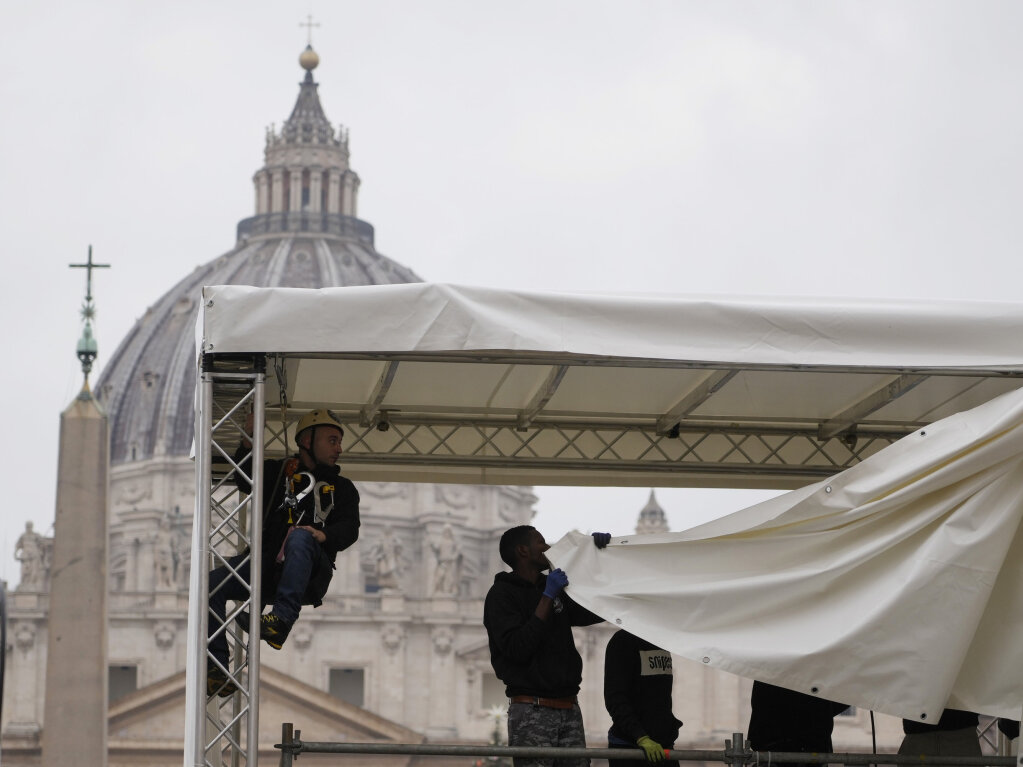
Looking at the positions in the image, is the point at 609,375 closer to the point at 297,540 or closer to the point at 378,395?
the point at 378,395

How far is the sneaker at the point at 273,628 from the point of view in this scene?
30.4 feet

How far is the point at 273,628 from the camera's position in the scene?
365 inches

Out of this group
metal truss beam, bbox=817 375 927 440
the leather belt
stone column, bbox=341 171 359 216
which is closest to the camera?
the leather belt

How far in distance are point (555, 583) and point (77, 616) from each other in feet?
52.4

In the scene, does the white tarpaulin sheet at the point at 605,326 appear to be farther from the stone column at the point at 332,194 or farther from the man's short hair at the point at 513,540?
the stone column at the point at 332,194

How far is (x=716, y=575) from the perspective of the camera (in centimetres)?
985

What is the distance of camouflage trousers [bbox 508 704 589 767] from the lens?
953 cm

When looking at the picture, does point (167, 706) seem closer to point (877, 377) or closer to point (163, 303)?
point (163, 303)

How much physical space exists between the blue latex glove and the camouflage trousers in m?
0.55

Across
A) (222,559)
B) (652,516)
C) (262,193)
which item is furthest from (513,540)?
(262,193)

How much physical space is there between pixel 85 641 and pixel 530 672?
16.0 m

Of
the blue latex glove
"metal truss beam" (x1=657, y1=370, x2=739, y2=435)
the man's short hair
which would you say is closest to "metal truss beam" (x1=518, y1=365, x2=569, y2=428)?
"metal truss beam" (x1=657, y1=370, x2=739, y2=435)

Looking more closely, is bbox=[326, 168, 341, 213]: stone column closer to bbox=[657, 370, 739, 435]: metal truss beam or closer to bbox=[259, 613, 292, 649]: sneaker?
→ bbox=[657, 370, 739, 435]: metal truss beam

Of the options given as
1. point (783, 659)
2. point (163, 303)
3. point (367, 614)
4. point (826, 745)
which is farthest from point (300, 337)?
point (163, 303)
